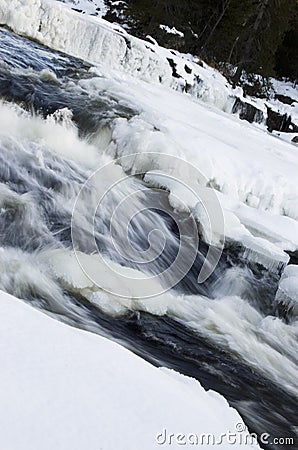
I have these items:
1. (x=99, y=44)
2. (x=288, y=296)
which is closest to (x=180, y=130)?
(x=288, y=296)

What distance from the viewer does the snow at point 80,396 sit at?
1.28m

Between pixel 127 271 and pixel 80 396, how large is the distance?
219 cm

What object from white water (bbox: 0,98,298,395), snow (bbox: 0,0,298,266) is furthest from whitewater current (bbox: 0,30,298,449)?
snow (bbox: 0,0,298,266)

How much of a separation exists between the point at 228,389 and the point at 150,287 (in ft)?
3.25

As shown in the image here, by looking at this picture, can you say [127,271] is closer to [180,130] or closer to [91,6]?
[180,130]

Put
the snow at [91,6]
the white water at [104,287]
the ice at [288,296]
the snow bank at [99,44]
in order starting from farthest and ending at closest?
the snow at [91,6] → the snow bank at [99,44] → the ice at [288,296] → the white water at [104,287]

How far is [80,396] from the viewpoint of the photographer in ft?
4.71

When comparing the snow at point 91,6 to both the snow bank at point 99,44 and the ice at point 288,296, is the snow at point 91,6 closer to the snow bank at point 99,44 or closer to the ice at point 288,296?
the snow bank at point 99,44

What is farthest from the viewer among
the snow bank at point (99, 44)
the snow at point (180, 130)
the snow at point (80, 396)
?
the snow bank at point (99, 44)

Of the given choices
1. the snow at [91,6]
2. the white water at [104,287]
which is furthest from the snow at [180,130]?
the snow at [91,6]

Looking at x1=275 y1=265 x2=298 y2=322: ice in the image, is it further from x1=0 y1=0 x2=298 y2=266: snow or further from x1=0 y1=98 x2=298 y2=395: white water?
x1=0 y1=0 x2=298 y2=266: snow

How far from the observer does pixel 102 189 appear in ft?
15.5

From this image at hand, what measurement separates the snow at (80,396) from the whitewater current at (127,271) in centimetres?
107

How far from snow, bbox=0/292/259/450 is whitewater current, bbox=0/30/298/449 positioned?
1.07 m
